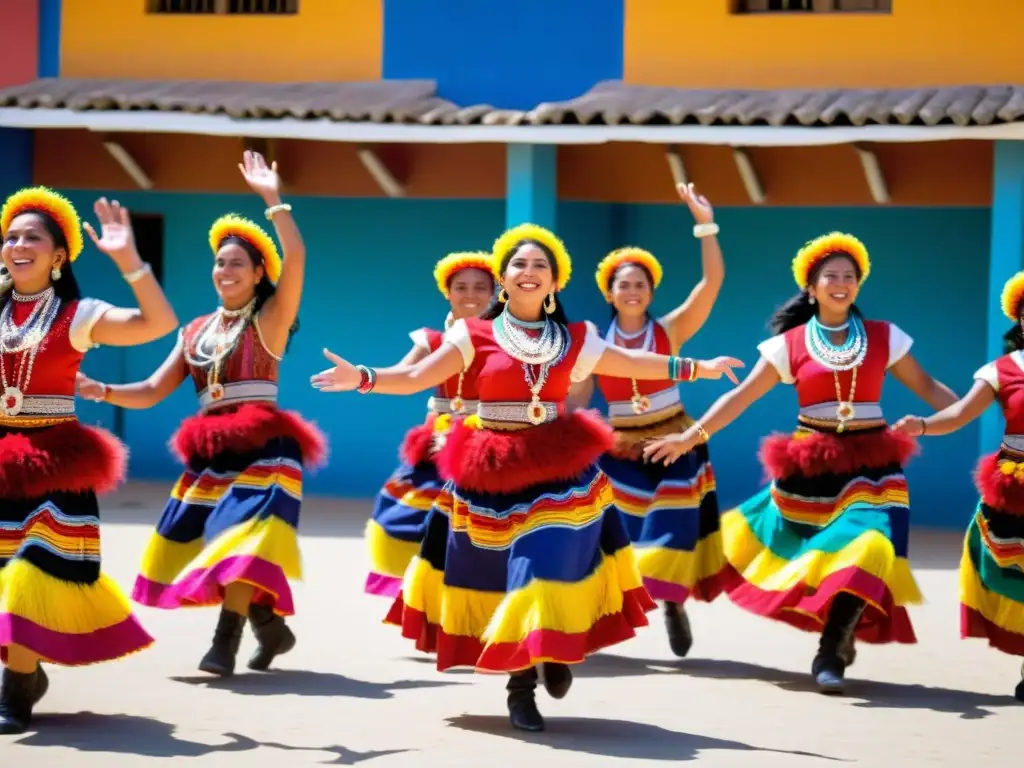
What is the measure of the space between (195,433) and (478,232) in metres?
8.50

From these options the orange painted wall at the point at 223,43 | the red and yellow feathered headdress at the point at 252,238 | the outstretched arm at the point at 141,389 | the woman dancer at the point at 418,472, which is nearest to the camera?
the outstretched arm at the point at 141,389

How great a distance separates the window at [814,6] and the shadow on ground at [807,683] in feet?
25.7

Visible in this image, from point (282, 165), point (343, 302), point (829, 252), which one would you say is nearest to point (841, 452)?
point (829, 252)

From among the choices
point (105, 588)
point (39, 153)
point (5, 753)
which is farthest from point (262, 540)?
point (39, 153)

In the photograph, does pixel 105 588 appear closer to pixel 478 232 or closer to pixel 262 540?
pixel 262 540

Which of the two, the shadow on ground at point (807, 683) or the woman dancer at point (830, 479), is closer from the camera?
the shadow on ground at point (807, 683)

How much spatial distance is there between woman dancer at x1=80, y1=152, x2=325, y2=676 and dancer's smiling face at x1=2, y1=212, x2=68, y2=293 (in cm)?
84

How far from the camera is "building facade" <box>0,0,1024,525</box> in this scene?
50.9ft

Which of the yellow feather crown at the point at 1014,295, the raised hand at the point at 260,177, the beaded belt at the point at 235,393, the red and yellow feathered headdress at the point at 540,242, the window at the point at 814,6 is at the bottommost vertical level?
the beaded belt at the point at 235,393

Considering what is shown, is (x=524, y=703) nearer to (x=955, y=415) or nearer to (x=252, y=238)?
(x=955, y=415)

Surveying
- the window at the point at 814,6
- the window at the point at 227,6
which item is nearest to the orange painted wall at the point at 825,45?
the window at the point at 814,6

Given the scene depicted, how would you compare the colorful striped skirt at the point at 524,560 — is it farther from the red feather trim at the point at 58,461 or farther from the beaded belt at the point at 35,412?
the beaded belt at the point at 35,412

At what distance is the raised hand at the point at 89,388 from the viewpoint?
8.59 metres

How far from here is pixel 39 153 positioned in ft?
60.0
